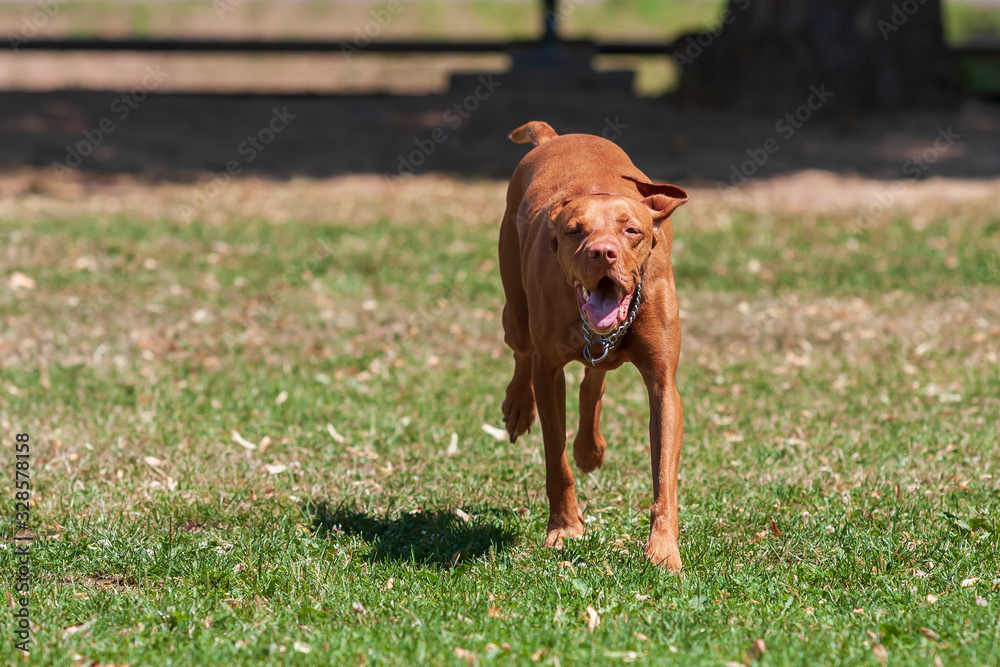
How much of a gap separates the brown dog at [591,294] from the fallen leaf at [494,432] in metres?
1.13

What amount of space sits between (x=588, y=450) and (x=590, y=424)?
144 mm

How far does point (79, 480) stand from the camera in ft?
17.9

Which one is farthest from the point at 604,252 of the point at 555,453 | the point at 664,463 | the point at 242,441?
the point at 242,441

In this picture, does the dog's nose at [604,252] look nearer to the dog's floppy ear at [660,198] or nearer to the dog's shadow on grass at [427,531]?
the dog's floppy ear at [660,198]

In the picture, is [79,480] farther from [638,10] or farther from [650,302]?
[638,10]

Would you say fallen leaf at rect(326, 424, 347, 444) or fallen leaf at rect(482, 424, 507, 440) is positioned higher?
fallen leaf at rect(326, 424, 347, 444)

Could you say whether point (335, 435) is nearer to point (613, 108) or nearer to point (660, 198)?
point (660, 198)

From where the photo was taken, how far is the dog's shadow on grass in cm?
459

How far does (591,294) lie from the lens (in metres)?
3.85

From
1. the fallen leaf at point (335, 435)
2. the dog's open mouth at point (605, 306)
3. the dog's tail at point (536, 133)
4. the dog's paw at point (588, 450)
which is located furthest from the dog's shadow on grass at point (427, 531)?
the dog's tail at point (536, 133)

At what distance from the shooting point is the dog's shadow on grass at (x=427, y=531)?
4.59 metres

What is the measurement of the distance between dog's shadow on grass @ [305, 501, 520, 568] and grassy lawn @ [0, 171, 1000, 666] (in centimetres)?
2

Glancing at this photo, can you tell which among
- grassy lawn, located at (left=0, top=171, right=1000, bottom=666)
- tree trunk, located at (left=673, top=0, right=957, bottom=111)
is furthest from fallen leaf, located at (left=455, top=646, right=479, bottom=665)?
tree trunk, located at (left=673, top=0, right=957, bottom=111)

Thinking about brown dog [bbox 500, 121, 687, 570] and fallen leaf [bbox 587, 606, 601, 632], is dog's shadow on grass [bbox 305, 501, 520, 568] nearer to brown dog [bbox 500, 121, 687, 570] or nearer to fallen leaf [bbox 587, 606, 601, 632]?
brown dog [bbox 500, 121, 687, 570]
